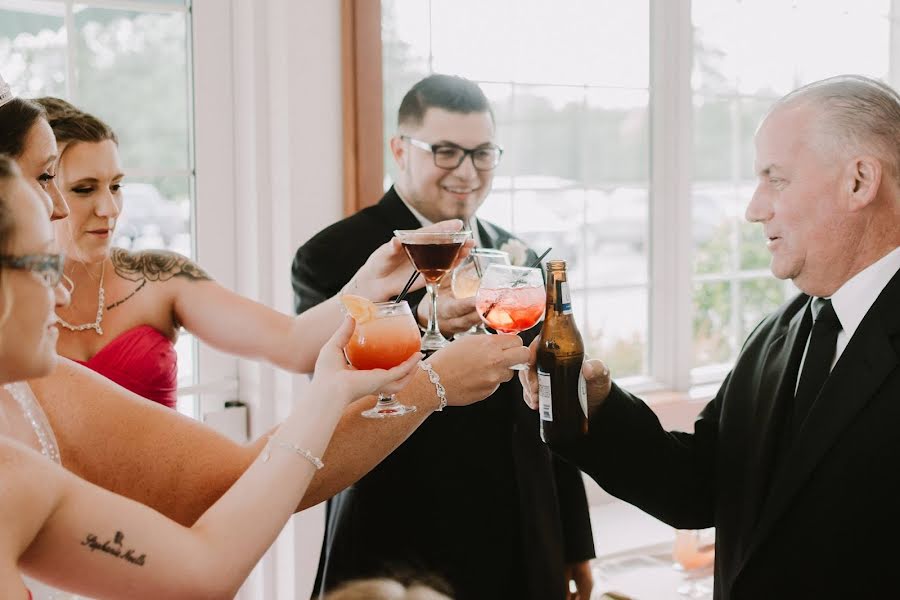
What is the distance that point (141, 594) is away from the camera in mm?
1187

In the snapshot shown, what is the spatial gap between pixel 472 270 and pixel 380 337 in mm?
418

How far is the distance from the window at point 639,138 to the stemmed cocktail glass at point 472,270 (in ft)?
5.29

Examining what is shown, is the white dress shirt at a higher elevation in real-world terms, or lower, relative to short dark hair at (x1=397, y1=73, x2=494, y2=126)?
lower

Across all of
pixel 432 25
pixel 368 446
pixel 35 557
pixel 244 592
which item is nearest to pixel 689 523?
pixel 368 446

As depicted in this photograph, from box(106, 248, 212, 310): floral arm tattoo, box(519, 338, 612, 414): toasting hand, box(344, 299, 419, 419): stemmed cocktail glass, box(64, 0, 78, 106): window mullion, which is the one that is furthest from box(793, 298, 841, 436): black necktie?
box(64, 0, 78, 106): window mullion

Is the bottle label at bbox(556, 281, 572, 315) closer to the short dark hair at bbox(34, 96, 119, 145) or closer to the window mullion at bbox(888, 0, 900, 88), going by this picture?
the short dark hair at bbox(34, 96, 119, 145)

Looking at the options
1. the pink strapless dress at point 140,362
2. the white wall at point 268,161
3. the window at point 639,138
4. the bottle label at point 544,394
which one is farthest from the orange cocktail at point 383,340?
the window at point 639,138

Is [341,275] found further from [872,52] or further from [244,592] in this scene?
[872,52]

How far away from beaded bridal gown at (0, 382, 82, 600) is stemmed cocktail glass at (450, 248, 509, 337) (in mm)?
784

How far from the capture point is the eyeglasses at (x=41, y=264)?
3.35ft

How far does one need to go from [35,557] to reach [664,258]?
321cm

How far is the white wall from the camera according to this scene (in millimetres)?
2814

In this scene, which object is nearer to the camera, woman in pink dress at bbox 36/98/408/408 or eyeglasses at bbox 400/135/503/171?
woman in pink dress at bbox 36/98/408/408

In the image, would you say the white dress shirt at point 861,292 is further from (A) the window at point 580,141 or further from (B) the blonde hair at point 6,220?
(A) the window at point 580,141
